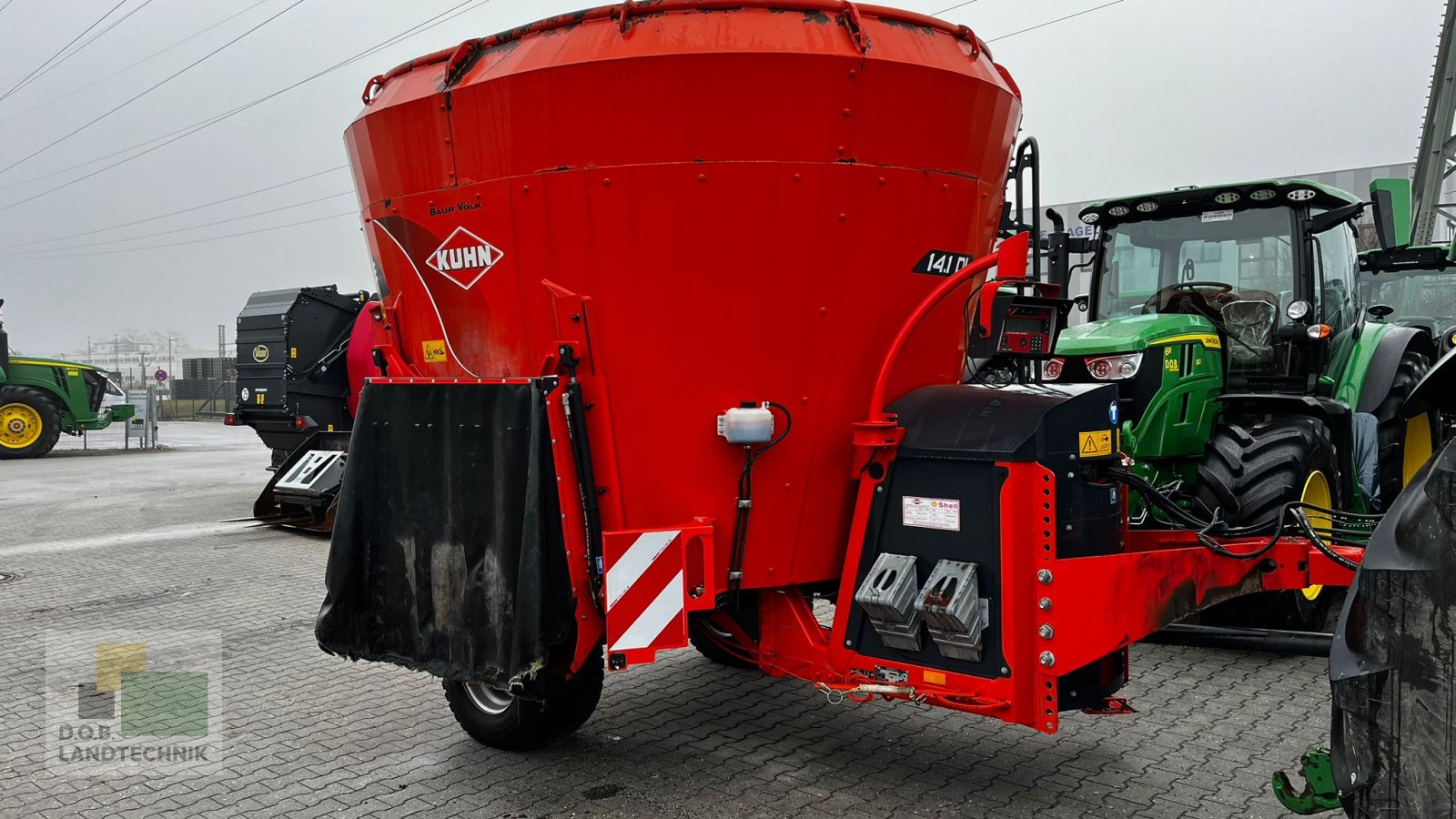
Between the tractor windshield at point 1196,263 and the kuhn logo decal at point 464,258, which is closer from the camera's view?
the kuhn logo decal at point 464,258

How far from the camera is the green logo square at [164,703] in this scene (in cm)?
464

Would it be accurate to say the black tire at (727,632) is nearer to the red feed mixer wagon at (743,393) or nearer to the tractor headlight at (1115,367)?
the red feed mixer wagon at (743,393)

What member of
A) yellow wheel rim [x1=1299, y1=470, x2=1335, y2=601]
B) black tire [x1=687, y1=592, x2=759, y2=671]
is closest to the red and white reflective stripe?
black tire [x1=687, y1=592, x2=759, y2=671]

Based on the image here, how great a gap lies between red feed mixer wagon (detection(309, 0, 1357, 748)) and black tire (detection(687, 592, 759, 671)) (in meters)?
0.12

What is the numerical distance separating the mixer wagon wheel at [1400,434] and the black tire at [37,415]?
2128cm

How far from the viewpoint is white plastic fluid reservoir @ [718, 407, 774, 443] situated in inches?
137

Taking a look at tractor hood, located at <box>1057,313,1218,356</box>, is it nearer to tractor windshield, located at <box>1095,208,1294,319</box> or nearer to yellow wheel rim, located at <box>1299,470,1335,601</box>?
tractor windshield, located at <box>1095,208,1294,319</box>

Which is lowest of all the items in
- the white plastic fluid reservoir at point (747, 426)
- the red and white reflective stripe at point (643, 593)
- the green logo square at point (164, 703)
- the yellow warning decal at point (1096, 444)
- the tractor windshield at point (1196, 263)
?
the green logo square at point (164, 703)

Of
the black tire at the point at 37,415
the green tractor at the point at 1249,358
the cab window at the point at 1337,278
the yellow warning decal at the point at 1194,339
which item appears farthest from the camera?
the black tire at the point at 37,415

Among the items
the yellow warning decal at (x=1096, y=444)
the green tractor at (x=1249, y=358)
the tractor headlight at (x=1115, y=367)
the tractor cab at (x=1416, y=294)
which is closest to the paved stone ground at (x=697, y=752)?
the green tractor at (x=1249, y=358)

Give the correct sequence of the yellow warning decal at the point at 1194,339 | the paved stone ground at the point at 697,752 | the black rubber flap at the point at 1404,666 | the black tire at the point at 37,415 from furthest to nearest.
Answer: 1. the black tire at the point at 37,415
2. the yellow warning decal at the point at 1194,339
3. the paved stone ground at the point at 697,752
4. the black rubber flap at the point at 1404,666

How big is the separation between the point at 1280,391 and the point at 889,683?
400 cm

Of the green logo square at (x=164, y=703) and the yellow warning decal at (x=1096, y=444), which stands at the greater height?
the yellow warning decal at (x=1096, y=444)

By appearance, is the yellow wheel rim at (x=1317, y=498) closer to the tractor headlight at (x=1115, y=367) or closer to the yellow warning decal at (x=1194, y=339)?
the yellow warning decal at (x=1194, y=339)
